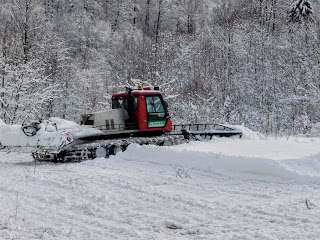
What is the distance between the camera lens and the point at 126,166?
1045 centimetres

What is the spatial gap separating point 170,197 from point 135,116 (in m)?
7.74

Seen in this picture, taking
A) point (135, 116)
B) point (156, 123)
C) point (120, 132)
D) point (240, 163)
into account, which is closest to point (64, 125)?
point (120, 132)

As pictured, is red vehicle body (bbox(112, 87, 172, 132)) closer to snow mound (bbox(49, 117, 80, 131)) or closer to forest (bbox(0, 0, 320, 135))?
snow mound (bbox(49, 117, 80, 131))

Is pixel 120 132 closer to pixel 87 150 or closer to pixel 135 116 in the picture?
pixel 135 116

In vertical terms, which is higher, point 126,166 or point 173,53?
point 173,53

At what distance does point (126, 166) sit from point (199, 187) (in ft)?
10.1

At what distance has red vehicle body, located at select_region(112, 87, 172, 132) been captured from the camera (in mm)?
14367

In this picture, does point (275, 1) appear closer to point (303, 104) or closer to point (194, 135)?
point (303, 104)

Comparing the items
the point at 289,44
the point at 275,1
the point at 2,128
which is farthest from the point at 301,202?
the point at 275,1

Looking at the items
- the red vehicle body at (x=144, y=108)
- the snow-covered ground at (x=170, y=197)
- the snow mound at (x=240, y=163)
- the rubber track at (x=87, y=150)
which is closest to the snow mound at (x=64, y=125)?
the rubber track at (x=87, y=150)

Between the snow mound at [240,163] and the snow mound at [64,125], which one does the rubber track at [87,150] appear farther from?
the snow mound at [240,163]

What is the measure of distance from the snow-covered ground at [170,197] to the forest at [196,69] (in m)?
13.8

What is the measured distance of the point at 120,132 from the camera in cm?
1387

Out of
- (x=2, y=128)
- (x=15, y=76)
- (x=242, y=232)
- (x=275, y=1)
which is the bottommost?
(x=242, y=232)
